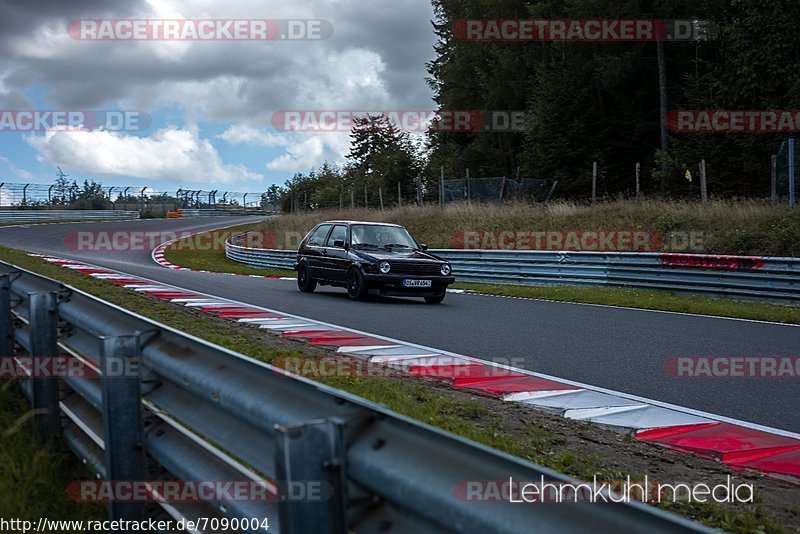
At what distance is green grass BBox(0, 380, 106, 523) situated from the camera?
3.54 metres

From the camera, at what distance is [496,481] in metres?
1.62

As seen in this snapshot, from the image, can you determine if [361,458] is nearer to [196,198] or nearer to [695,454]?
[695,454]

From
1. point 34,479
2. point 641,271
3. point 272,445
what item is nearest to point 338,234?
point 641,271

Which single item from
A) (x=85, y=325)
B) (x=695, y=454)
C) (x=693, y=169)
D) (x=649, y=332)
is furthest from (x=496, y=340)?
(x=693, y=169)

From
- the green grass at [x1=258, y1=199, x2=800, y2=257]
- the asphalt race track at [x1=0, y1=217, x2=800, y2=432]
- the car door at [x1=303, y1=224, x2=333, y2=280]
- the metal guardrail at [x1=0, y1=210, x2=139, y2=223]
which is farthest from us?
the metal guardrail at [x1=0, y1=210, x2=139, y2=223]

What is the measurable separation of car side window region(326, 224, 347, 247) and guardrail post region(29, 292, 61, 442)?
10459mm

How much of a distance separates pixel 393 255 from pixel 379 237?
84 cm

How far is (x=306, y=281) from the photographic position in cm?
1599

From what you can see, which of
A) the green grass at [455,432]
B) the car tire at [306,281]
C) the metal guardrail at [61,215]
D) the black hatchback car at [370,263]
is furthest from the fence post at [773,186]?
the metal guardrail at [61,215]

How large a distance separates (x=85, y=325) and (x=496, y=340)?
572 centimetres

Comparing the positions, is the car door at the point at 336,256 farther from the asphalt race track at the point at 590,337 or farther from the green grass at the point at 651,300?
the green grass at the point at 651,300

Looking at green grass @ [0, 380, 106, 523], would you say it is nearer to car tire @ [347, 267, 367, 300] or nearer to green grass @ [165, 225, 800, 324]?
car tire @ [347, 267, 367, 300]

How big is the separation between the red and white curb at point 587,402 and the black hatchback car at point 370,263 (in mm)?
3769

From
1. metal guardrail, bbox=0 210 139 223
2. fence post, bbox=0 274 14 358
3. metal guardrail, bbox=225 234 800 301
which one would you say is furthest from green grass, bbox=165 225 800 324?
metal guardrail, bbox=0 210 139 223
